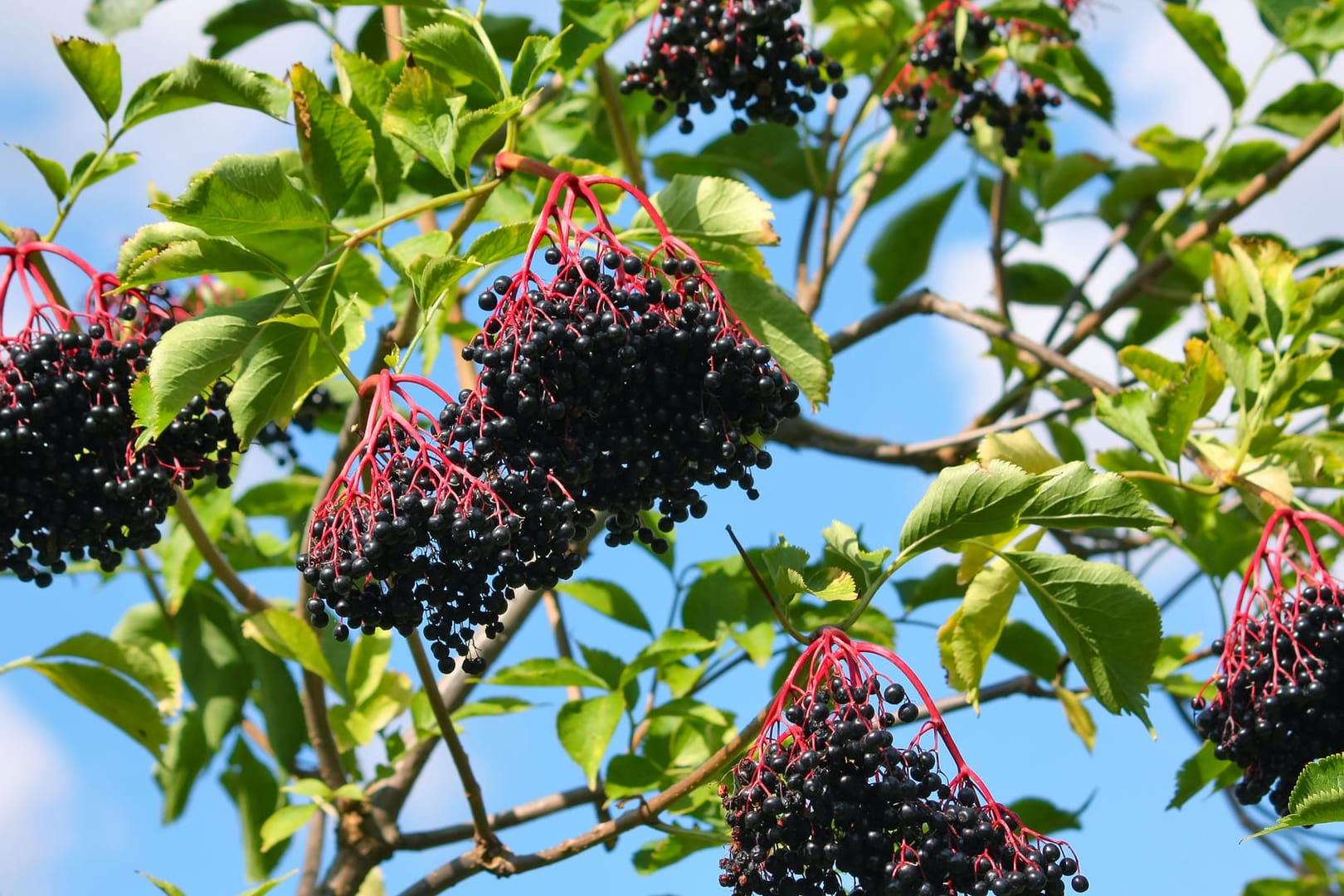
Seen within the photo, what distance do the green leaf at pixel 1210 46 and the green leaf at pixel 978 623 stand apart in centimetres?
198

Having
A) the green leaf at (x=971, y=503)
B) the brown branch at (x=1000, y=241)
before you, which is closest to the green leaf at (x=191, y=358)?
the green leaf at (x=971, y=503)

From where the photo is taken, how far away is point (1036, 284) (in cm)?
457

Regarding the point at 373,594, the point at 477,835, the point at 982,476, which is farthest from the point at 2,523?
the point at 982,476

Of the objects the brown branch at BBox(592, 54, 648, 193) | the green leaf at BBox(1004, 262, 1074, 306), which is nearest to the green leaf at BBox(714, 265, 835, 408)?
the brown branch at BBox(592, 54, 648, 193)

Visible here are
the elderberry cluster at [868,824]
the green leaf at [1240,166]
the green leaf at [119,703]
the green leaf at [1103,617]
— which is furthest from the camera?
the green leaf at [1240,166]

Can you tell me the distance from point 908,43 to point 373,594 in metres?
2.44

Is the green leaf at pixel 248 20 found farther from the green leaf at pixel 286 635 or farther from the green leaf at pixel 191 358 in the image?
the green leaf at pixel 191 358

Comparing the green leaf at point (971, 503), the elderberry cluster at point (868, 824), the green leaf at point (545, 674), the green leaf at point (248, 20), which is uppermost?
the green leaf at point (248, 20)

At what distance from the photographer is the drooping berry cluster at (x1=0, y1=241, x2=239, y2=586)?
7.83 ft

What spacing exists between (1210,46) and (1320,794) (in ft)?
8.83

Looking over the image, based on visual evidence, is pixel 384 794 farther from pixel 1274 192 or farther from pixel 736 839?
pixel 1274 192

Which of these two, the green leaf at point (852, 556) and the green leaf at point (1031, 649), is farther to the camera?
the green leaf at point (1031, 649)

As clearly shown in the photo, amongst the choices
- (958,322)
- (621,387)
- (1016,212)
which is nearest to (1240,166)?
(1016,212)

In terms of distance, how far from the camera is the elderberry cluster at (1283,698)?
2.47 metres
